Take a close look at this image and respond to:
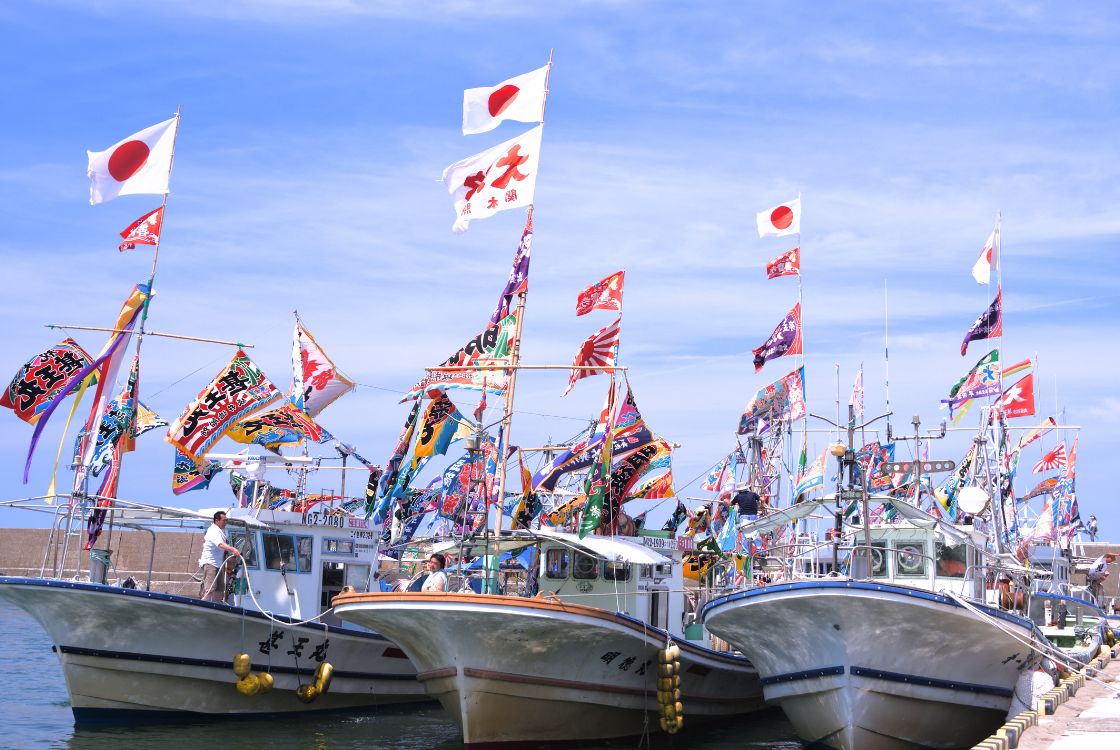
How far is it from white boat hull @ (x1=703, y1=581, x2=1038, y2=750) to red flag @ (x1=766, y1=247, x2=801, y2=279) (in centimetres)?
1078

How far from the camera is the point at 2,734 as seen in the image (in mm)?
24188

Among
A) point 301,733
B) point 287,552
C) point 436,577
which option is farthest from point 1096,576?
point 436,577

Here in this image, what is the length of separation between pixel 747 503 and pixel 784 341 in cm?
570

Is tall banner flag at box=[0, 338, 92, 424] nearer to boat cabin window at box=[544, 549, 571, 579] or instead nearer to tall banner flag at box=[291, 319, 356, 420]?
tall banner flag at box=[291, 319, 356, 420]

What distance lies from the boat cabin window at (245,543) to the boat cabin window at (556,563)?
19.4 feet

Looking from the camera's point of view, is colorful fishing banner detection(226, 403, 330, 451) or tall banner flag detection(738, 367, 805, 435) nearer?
colorful fishing banner detection(226, 403, 330, 451)

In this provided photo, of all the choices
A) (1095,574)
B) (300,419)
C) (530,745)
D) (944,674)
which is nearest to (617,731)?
(530,745)

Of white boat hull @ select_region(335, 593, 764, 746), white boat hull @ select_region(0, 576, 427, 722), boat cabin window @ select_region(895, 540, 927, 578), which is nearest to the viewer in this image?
white boat hull @ select_region(335, 593, 764, 746)

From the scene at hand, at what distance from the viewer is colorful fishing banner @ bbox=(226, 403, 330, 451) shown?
81.5 ft

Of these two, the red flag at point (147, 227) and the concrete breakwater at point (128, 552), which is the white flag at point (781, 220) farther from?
the concrete breakwater at point (128, 552)

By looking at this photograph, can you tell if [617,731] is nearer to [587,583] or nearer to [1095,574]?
[587,583]

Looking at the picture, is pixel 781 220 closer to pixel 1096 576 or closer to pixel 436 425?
pixel 436 425

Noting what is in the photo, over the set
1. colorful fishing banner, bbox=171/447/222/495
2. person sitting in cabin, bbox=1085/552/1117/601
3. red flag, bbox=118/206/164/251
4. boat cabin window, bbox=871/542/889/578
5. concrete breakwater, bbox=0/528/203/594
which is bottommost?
concrete breakwater, bbox=0/528/203/594

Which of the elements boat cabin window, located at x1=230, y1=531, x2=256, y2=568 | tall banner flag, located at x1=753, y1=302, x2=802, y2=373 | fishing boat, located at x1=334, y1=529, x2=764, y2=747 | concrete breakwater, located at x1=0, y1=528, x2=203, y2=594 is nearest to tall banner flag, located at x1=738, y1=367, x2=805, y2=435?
tall banner flag, located at x1=753, y1=302, x2=802, y2=373
